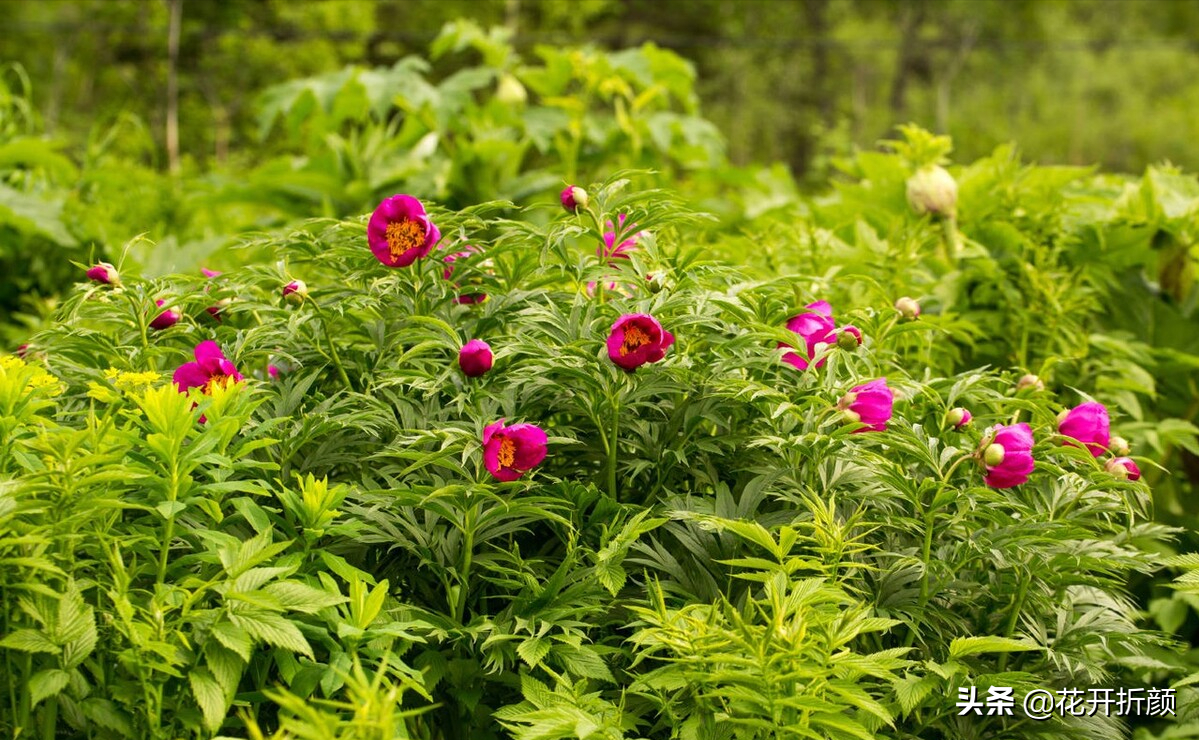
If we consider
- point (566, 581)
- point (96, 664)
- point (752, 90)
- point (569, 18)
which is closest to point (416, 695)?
point (566, 581)

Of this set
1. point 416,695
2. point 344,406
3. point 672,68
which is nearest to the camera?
point 416,695

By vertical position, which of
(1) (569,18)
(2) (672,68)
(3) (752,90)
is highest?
(2) (672,68)

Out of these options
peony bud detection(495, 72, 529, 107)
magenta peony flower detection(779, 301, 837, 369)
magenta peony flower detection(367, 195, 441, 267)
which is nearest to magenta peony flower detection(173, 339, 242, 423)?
magenta peony flower detection(367, 195, 441, 267)

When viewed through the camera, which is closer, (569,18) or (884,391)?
(884,391)

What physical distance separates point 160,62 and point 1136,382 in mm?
14297

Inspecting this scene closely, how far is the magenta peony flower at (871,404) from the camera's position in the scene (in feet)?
4.82

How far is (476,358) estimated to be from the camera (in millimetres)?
1489

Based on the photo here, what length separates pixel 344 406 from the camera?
63.0 inches

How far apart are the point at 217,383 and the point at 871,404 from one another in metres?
0.88

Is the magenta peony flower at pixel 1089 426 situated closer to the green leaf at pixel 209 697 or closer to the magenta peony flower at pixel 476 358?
the magenta peony flower at pixel 476 358

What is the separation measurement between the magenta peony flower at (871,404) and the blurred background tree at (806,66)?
1412 centimetres

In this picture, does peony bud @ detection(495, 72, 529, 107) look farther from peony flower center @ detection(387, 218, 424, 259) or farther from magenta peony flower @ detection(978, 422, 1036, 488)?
magenta peony flower @ detection(978, 422, 1036, 488)

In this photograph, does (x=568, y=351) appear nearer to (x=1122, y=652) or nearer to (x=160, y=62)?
(x=1122, y=652)

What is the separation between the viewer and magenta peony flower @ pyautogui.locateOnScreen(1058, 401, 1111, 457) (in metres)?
1.64
